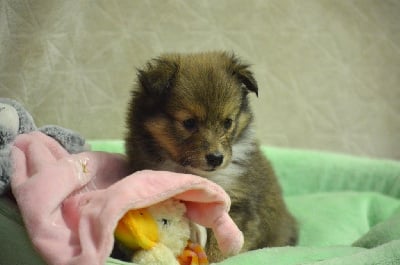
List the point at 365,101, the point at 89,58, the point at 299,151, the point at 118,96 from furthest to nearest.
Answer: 1. the point at 365,101
2. the point at 299,151
3. the point at 118,96
4. the point at 89,58

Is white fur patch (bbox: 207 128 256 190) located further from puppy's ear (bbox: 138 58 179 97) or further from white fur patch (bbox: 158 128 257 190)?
puppy's ear (bbox: 138 58 179 97)

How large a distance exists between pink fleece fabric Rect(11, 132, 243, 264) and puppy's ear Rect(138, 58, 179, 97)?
0.42 metres

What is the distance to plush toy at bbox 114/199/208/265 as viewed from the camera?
5.75 ft

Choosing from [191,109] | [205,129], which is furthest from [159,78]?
[205,129]

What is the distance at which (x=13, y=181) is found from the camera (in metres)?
1.92

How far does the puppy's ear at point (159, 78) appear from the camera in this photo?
2137 mm

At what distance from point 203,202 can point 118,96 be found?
1.52 m

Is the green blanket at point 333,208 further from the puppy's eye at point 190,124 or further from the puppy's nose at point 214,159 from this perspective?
the puppy's eye at point 190,124

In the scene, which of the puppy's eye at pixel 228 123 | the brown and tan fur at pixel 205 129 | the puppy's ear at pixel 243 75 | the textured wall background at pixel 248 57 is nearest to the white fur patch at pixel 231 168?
the brown and tan fur at pixel 205 129

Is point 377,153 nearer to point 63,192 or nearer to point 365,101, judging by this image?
point 365,101

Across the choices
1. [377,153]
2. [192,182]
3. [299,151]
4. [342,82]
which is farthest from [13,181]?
[377,153]

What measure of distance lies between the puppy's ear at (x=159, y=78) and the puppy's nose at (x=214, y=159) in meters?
0.35

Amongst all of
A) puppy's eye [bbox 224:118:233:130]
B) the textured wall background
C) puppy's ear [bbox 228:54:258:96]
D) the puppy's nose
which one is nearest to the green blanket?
the textured wall background

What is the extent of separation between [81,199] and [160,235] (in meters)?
0.32
